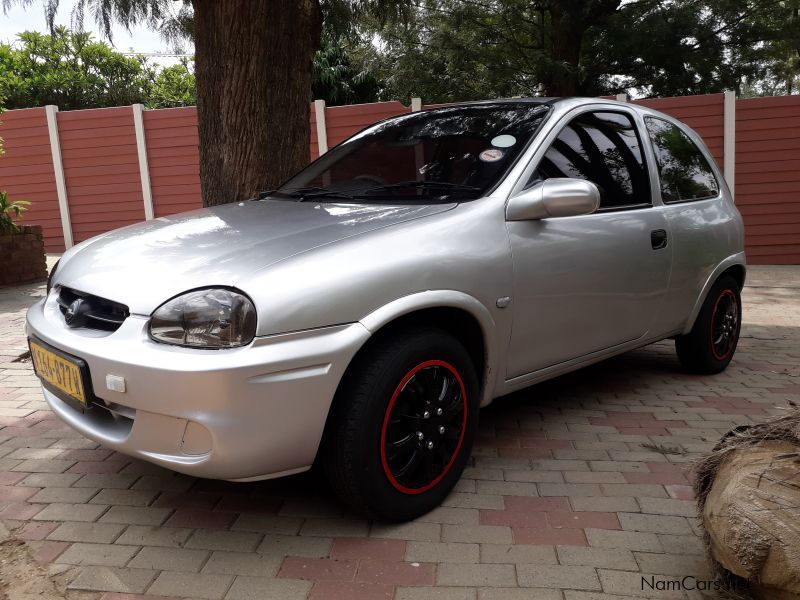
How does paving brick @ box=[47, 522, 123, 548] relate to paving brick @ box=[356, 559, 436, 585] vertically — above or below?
above

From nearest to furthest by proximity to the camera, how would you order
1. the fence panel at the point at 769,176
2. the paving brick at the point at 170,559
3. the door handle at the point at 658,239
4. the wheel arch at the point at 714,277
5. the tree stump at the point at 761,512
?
the tree stump at the point at 761,512 < the paving brick at the point at 170,559 < the door handle at the point at 658,239 < the wheel arch at the point at 714,277 < the fence panel at the point at 769,176

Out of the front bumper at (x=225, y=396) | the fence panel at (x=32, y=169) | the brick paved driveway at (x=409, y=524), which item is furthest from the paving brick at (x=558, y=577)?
the fence panel at (x=32, y=169)

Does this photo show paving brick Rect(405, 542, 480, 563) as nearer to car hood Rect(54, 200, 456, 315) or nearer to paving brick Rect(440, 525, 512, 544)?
paving brick Rect(440, 525, 512, 544)

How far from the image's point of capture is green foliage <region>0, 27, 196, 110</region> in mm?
17766

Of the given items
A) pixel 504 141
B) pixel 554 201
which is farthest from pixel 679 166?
pixel 554 201

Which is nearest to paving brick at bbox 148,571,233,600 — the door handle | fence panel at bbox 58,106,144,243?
the door handle

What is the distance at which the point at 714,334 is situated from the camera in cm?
463

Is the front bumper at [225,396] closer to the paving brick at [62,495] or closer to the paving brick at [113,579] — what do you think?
the paving brick at [113,579]

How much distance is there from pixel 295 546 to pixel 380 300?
0.94 metres

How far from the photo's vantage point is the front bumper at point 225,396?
219 centimetres

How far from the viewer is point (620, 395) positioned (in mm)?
4352

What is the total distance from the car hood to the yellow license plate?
0.27 metres

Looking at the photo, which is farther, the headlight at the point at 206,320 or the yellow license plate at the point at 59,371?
the yellow license plate at the point at 59,371

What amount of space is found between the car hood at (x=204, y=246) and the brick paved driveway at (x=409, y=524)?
0.90 meters
